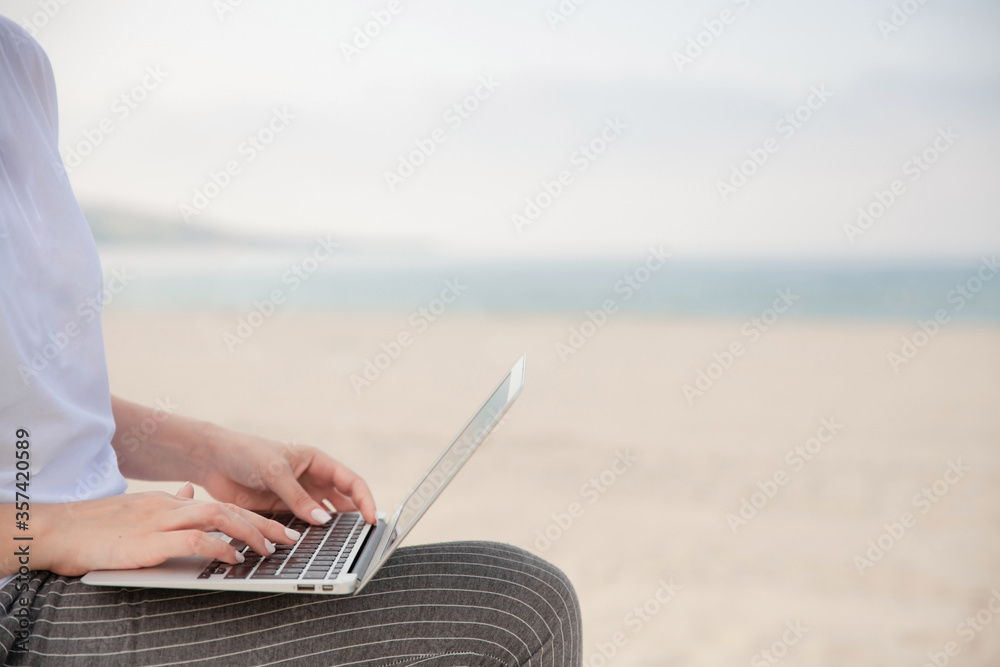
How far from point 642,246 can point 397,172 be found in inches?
169

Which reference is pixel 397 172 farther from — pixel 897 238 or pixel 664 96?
pixel 897 238

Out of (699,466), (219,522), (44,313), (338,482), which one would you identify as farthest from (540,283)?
(219,522)

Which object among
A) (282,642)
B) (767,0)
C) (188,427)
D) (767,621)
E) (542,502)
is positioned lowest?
(542,502)

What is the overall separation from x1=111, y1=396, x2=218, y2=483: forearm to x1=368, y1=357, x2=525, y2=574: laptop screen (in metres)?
0.23

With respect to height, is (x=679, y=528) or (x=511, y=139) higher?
(x=679, y=528)

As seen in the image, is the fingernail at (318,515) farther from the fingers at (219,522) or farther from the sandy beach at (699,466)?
the sandy beach at (699,466)

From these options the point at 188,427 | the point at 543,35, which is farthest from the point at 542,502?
the point at 543,35

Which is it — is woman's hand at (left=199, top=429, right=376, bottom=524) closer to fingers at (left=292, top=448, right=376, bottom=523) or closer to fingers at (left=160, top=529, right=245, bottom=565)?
fingers at (left=292, top=448, right=376, bottom=523)

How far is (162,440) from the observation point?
0.95 meters

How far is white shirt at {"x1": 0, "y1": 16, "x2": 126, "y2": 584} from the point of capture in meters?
0.77

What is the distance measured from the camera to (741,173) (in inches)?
567

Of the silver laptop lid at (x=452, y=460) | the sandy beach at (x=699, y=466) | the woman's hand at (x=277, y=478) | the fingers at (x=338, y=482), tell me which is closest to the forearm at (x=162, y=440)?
the woman's hand at (x=277, y=478)

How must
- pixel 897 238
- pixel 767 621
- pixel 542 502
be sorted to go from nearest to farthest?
1. pixel 767 621
2. pixel 542 502
3. pixel 897 238

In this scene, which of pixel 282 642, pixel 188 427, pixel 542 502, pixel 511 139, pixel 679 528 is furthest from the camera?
pixel 511 139
